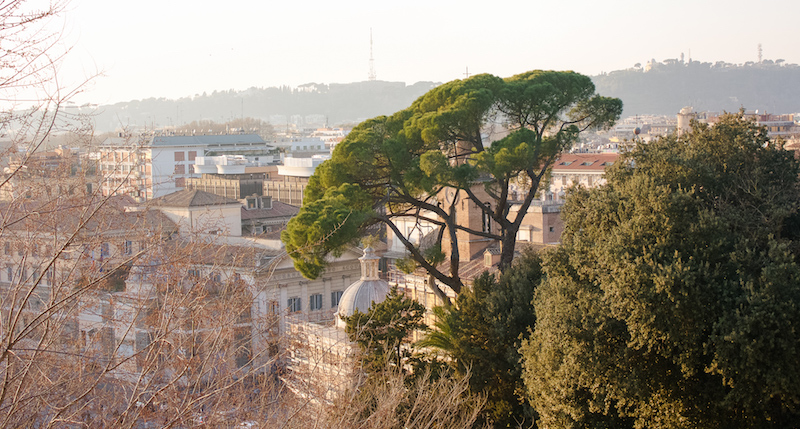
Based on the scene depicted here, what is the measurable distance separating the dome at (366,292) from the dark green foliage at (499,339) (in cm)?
551

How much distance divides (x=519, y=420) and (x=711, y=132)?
5.51m

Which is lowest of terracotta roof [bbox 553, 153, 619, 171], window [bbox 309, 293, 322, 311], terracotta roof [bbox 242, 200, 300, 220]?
window [bbox 309, 293, 322, 311]

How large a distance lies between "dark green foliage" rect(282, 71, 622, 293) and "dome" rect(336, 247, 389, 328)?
2.32 meters

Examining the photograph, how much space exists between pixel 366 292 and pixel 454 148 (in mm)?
4315

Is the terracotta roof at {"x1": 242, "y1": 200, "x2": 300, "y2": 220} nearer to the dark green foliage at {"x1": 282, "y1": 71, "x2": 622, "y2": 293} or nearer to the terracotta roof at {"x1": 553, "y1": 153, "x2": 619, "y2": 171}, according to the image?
the dark green foliage at {"x1": 282, "y1": 71, "x2": 622, "y2": 293}

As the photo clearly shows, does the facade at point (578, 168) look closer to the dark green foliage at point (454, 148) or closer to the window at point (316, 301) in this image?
the window at point (316, 301)

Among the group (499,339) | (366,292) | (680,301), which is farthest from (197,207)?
(680,301)

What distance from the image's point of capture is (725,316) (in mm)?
11789

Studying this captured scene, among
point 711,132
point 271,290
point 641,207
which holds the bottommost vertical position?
point 271,290

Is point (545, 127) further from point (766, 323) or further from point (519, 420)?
point (766, 323)

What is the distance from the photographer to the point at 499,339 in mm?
15820

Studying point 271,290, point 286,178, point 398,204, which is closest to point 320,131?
point 286,178

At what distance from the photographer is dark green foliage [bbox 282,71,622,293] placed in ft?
60.6

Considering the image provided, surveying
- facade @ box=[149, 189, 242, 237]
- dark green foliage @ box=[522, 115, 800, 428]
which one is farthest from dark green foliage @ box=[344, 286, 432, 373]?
facade @ box=[149, 189, 242, 237]
